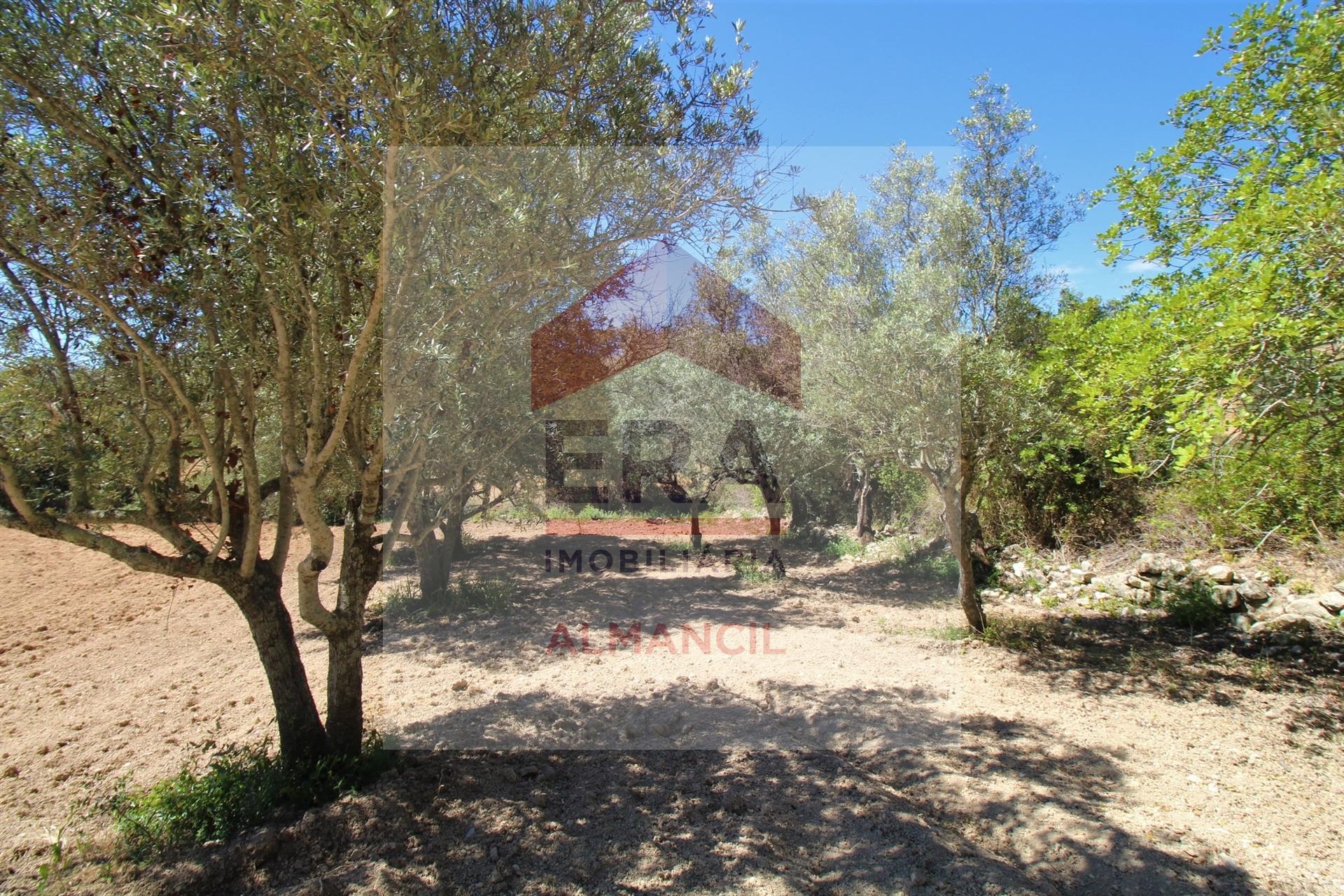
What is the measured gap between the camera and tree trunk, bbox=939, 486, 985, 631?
688cm

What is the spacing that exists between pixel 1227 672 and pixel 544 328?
7932 millimetres

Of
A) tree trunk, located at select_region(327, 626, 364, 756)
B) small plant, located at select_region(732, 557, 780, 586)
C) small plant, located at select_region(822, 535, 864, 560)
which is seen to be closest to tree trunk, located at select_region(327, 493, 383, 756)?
tree trunk, located at select_region(327, 626, 364, 756)

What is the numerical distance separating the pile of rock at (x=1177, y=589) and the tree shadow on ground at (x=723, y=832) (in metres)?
3.90

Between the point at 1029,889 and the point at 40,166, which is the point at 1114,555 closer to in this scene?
the point at 1029,889

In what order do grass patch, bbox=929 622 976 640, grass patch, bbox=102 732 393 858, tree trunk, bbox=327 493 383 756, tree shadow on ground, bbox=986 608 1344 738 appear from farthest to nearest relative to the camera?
Result: 1. grass patch, bbox=929 622 976 640
2. tree shadow on ground, bbox=986 608 1344 738
3. tree trunk, bbox=327 493 383 756
4. grass patch, bbox=102 732 393 858

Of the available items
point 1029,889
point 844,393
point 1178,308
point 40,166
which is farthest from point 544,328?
point 1029,889

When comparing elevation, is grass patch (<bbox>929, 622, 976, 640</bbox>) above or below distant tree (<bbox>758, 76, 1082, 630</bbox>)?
below

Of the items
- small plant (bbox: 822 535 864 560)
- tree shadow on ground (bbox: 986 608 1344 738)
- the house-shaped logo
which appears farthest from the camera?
small plant (bbox: 822 535 864 560)

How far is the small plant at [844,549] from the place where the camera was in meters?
12.6

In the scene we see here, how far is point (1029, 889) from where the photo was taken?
2.90 metres

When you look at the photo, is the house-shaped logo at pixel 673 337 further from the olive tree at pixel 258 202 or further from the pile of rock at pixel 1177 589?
the pile of rock at pixel 1177 589

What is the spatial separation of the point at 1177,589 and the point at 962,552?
279 centimetres

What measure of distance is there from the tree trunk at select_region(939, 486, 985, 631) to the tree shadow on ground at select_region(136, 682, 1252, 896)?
256cm

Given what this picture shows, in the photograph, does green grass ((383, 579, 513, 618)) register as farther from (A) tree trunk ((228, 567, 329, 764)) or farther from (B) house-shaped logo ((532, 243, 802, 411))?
(A) tree trunk ((228, 567, 329, 764))
